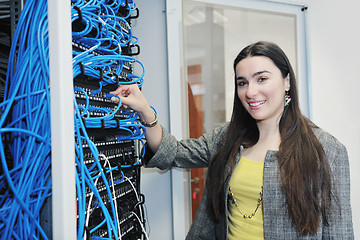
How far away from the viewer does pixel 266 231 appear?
1.09 m

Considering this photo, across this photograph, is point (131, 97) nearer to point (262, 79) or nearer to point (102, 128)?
point (102, 128)

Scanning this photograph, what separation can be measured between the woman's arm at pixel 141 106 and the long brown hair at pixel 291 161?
0.33 metres

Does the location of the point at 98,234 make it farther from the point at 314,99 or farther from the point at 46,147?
the point at 314,99

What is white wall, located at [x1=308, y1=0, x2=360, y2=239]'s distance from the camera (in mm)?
1757

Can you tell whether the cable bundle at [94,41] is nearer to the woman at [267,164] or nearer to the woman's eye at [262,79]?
the woman at [267,164]

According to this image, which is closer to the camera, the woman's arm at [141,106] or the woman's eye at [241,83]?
the woman's arm at [141,106]

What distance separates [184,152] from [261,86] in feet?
1.59

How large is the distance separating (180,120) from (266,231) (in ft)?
2.30

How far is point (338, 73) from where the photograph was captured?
1.79 m

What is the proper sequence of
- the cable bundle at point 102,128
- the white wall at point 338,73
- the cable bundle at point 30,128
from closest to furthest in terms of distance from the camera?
the cable bundle at point 30,128 < the cable bundle at point 102,128 < the white wall at point 338,73

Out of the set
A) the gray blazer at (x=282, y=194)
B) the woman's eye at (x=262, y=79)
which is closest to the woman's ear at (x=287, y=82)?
the woman's eye at (x=262, y=79)

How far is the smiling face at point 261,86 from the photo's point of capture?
3.72 feet

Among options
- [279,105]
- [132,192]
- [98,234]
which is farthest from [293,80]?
[98,234]

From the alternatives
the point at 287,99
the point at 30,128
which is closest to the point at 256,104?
the point at 287,99
